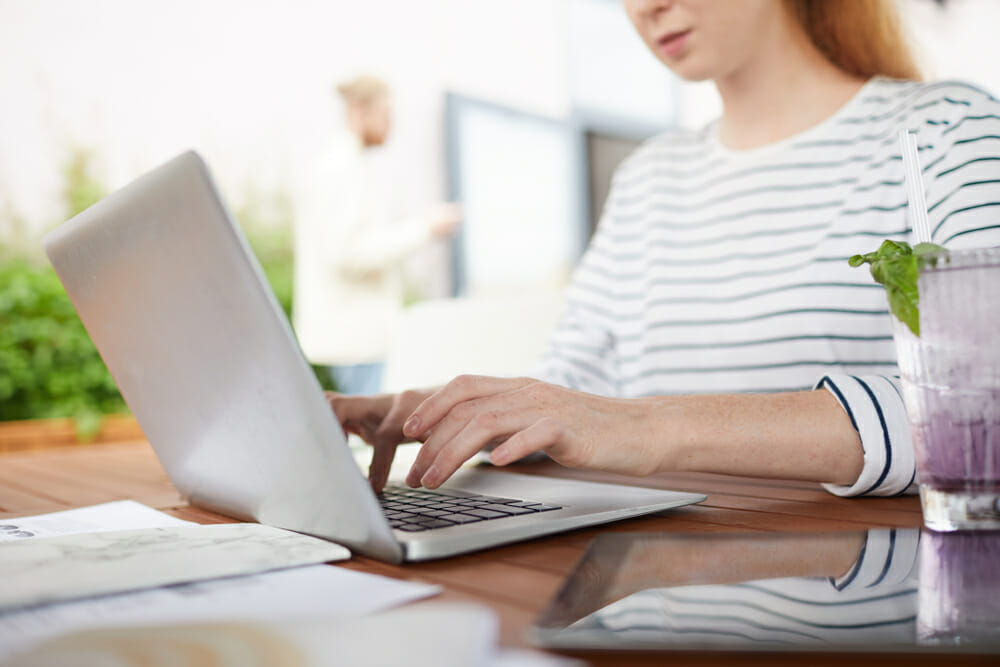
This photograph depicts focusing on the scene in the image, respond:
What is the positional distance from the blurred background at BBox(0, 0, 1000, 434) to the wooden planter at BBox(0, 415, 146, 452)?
0.06 metres

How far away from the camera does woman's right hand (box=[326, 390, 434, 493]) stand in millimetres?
741

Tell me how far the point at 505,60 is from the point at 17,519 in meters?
4.84

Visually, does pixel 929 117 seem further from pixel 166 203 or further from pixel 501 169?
pixel 501 169

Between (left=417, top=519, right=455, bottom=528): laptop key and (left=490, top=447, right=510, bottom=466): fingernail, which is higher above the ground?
(left=490, top=447, right=510, bottom=466): fingernail

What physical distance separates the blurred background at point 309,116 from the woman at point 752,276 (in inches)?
83.2

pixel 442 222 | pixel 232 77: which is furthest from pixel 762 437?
pixel 232 77

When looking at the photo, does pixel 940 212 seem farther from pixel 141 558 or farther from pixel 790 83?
pixel 141 558

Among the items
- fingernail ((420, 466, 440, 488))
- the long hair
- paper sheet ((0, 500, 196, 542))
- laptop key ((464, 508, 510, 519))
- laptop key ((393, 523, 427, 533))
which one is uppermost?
the long hair

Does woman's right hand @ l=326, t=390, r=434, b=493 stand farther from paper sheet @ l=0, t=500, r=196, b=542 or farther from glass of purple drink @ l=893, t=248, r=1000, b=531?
glass of purple drink @ l=893, t=248, r=1000, b=531

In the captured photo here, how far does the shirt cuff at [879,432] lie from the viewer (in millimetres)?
616

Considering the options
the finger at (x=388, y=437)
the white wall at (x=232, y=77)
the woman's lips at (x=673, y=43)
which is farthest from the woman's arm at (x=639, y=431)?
the white wall at (x=232, y=77)

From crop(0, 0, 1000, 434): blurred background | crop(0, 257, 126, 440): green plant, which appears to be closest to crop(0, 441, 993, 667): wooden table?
crop(0, 0, 1000, 434): blurred background

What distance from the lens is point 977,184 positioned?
80cm

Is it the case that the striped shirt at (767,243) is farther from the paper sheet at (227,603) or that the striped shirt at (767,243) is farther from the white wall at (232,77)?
the white wall at (232,77)
